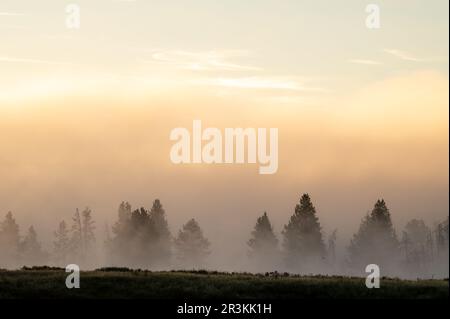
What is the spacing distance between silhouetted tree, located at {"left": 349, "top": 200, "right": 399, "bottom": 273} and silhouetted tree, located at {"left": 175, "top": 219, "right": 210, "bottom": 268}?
79.5ft

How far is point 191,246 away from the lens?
144 m

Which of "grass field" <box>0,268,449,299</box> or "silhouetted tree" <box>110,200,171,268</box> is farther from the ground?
"silhouetted tree" <box>110,200,171,268</box>

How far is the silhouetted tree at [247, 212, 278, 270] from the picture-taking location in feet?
455

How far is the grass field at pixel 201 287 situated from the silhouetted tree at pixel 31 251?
378ft

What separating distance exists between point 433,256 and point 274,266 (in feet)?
233

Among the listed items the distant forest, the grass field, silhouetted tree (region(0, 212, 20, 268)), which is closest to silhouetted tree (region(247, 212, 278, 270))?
the distant forest

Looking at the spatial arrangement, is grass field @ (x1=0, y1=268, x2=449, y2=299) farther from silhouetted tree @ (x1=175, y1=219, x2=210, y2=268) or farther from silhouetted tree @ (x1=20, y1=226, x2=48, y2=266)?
silhouetted tree @ (x1=20, y1=226, x2=48, y2=266)

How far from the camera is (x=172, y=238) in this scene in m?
142

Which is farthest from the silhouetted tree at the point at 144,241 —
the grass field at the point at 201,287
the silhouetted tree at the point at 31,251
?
the grass field at the point at 201,287

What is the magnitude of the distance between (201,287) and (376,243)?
88723 millimetres

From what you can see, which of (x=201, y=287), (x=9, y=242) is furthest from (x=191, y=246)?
(x=201, y=287)

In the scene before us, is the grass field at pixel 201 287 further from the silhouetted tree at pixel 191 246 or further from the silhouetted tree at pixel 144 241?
the silhouetted tree at pixel 191 246
